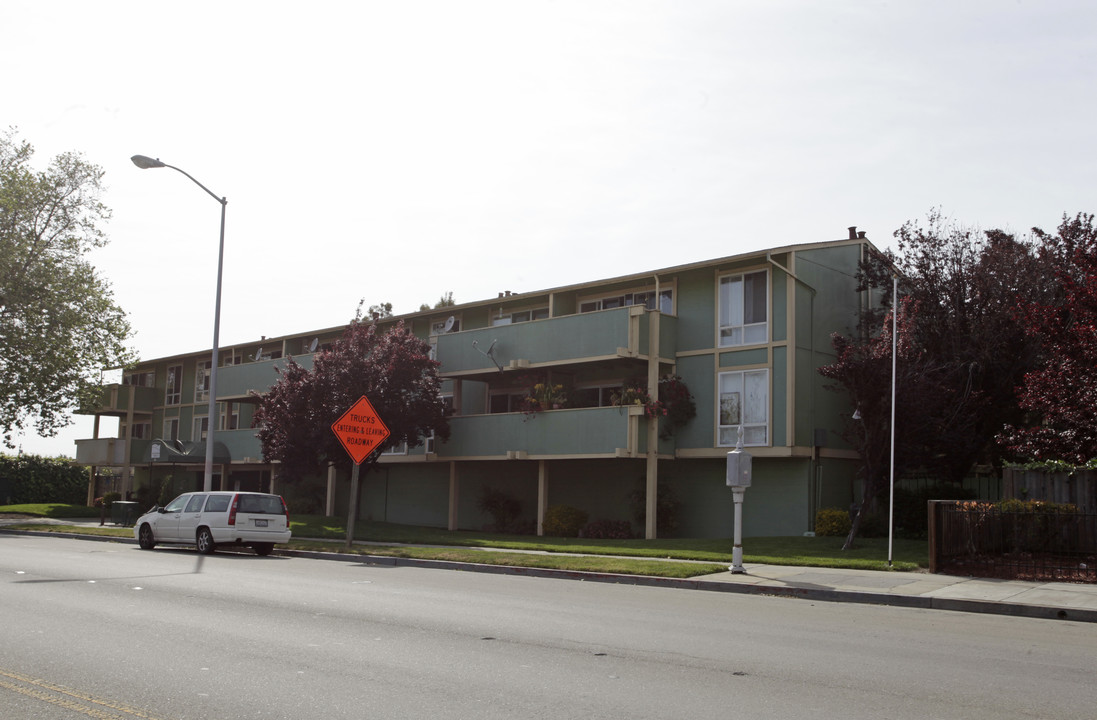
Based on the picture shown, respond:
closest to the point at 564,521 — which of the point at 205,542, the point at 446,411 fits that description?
the point at 446,411

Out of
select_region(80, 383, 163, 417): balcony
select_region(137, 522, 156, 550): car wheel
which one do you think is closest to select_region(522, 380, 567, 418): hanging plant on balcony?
select_region(137, 522, 156, 550): car wheel

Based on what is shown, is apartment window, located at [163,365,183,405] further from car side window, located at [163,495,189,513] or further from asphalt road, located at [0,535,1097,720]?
asphalt road, located at [0,535,1097,720]

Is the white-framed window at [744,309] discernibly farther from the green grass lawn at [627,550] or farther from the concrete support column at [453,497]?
the concrete support column at [453,497]

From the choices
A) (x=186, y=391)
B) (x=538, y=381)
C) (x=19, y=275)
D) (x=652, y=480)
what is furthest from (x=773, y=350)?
(x=186, y=391)

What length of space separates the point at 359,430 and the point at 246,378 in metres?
18.9

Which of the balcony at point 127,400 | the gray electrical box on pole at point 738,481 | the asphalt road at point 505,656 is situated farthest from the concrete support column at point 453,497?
the balcony at point 127,400

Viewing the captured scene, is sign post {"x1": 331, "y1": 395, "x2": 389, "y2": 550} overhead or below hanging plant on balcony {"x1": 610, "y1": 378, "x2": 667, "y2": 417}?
below

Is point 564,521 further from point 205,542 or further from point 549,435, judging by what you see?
point 205,542

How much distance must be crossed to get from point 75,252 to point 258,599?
32.2 m

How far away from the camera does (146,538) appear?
23922 millimetres

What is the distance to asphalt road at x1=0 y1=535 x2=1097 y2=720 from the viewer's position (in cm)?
704

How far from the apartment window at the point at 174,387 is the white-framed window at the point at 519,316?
22.2 meters

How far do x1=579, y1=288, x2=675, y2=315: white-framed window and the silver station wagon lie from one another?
35.4ft

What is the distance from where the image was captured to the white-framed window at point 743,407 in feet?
85.0
